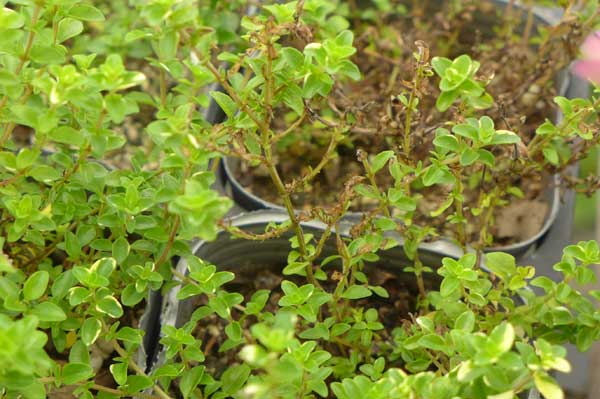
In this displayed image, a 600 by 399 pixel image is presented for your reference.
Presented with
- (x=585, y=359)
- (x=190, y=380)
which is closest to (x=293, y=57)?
(x=190, y=380)

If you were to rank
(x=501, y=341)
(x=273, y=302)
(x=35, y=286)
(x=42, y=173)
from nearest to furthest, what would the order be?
(x=501, y=341) → (x=35, y=286) → (x=42, y=173) → (x=273, y=302)

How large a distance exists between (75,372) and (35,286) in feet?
0.39

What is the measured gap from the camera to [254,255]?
140 centimetres

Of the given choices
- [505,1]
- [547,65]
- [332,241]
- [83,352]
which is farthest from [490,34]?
[83,352]

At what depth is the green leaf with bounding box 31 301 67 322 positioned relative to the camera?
35.8 inches

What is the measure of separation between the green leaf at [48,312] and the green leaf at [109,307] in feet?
0.18

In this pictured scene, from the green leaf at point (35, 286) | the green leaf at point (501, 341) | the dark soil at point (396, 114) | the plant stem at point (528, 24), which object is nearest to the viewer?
the green leaf at point (501, 341)

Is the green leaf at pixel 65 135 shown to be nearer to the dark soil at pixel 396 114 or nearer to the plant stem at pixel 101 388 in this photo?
the plant stem at pixel 101 388

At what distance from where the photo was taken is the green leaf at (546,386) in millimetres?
820

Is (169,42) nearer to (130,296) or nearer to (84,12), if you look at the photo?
(84,12)

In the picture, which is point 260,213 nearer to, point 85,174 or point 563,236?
point 85,174

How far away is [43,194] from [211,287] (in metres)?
0.32

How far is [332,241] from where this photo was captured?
4.34ft

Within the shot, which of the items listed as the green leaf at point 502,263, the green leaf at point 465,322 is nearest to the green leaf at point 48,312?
the green leaf at point 465,322
